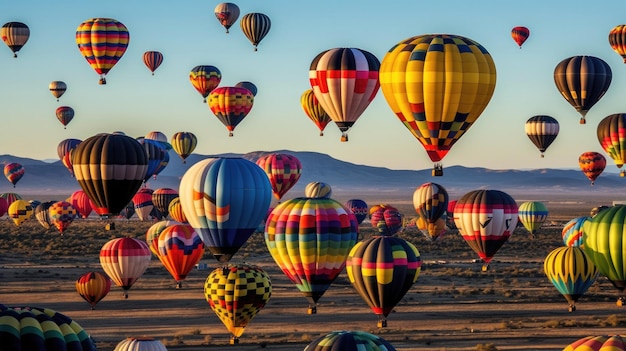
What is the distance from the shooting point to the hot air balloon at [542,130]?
72375 millimetres

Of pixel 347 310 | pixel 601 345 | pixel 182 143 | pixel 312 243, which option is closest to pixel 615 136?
pixel 347 310

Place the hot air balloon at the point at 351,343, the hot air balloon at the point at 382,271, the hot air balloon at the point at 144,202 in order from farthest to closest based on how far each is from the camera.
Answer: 1. the hot air balloon at the point at 144,202
2. the hot air balloon at the point at 382,271
3. the hot air balloon at the point at 351,343

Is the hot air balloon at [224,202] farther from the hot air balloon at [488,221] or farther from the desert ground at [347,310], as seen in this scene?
the hot air balloon at [488,221]

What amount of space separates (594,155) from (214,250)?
53.9 meters

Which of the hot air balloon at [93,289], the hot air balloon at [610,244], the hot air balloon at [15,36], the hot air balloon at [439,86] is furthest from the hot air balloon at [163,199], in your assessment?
the hot air balloon at [610,244]

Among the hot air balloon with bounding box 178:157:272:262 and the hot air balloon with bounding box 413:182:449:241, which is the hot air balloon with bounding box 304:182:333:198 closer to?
the hot air balloon with bounding box 413:182:449:241

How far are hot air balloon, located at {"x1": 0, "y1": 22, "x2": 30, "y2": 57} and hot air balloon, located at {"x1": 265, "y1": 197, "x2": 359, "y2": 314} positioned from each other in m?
40.2

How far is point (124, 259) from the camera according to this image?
1778 inches

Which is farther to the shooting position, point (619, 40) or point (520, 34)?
point (520, 34)

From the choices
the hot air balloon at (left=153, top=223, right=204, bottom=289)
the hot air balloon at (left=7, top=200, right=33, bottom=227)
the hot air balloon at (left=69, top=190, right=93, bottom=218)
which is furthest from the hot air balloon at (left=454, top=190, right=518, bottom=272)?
the hot air balloon at (left=7, top=200, right=33, bottom=227)

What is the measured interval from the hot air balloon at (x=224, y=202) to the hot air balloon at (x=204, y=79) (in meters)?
35.3

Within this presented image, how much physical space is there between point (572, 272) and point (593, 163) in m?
44.3

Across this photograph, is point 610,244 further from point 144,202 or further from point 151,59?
point 144,202

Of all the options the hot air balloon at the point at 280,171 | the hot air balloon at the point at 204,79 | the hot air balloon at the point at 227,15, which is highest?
the hot air balloon at the point at 227,15
